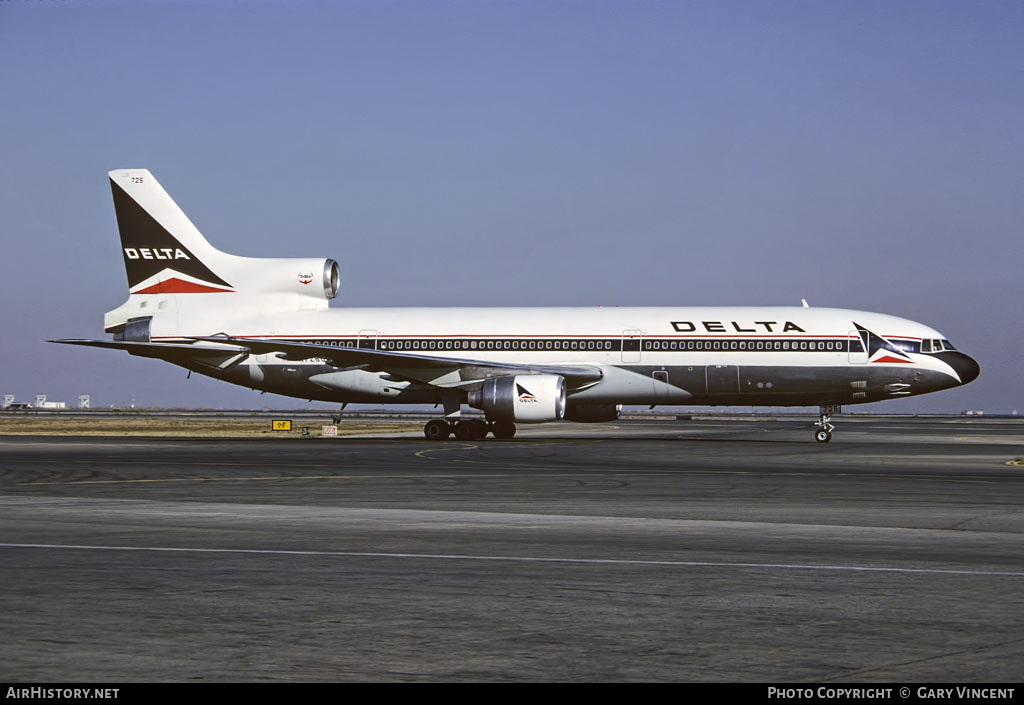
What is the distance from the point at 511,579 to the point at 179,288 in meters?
40.4

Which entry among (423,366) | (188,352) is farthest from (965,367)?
(188,352)

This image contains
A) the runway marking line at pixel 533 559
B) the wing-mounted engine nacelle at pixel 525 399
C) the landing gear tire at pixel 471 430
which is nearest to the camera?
the runway marking line at pixel 533 559

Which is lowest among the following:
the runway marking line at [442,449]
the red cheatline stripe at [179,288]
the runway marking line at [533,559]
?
the runway marking line at [442,449]

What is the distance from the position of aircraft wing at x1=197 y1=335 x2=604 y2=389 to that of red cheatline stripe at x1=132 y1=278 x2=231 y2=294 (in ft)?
14.8

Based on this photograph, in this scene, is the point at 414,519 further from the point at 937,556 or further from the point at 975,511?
the point at 975,511

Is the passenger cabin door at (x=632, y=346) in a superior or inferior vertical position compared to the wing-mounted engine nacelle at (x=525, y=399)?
superior

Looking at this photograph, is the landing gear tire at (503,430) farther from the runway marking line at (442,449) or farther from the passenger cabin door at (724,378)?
the passenger cabin door at (724,378)

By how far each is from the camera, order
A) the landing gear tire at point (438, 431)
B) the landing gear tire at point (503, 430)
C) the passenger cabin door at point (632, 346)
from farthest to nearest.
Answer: the landing gear tire at point (503, 430), the landing gear tire at point (438, 431), the passenger cabin door at point (632, 346)

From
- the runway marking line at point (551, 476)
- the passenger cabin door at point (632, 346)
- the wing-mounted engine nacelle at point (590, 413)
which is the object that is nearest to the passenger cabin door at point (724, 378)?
the passenger cabin door at point (632, 346)

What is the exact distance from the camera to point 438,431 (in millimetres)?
45156

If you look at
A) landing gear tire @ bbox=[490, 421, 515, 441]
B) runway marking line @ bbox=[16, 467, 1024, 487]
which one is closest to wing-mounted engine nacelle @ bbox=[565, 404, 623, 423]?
landing gear tire @ bbox=[490, 421, 515, 441]

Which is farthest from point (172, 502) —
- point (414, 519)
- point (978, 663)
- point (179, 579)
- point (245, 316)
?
point (245, 316)

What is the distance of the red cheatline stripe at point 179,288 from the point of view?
48406 millimetres

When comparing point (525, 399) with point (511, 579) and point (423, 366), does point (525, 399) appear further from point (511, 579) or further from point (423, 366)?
point (511, 579)
